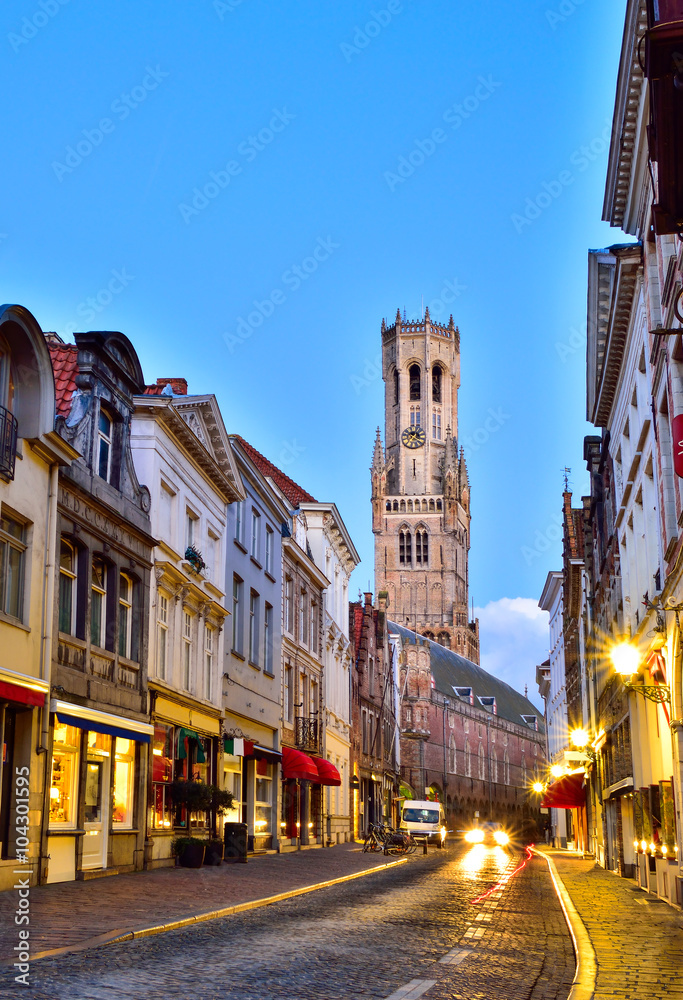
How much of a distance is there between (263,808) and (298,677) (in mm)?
7271

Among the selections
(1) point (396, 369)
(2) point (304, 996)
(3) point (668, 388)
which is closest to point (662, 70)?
(2) point (304, 996)

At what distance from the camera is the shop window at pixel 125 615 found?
2241 centimetres

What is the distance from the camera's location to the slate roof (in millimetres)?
110688

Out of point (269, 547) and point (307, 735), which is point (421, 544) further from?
point (269, 547)

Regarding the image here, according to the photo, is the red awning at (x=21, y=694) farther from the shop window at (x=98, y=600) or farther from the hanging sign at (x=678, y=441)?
the hanging sign at (x=678, y=441)

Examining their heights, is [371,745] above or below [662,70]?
below

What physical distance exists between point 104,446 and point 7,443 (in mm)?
5219

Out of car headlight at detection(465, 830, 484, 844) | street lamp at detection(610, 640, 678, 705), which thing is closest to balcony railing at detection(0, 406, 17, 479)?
street lamp at detection(610, 640, 678, 705)

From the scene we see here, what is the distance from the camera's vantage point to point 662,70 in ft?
27.0

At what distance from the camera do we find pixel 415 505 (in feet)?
474

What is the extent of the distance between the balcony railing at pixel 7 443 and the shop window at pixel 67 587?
268 centimetres

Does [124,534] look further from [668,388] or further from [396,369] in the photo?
[396,369]

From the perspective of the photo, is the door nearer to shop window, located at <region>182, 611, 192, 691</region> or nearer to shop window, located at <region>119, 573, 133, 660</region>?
shop window, located at <region>119, 573, 133, 660</region>

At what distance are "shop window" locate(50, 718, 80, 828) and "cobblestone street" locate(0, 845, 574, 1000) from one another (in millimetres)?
4401
